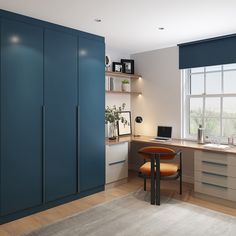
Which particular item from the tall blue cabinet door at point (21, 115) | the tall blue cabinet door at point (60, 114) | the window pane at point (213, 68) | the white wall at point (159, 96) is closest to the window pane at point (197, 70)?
the window pane at point (213, 68)

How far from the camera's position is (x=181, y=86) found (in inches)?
176

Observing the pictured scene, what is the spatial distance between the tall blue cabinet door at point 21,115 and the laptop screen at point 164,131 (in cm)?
226

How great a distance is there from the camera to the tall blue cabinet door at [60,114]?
3223 millimetres

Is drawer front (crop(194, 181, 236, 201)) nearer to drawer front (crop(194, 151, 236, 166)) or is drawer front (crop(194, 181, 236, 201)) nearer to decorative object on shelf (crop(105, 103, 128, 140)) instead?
drawer front (crop(194, 151, 236, 166))

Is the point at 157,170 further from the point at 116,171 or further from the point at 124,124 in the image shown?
the point at 124,124

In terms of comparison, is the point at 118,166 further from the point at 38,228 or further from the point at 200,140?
the point at 38,228

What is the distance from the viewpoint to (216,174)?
3.46 metres

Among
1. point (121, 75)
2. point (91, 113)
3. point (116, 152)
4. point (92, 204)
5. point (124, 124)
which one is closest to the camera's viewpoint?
point (92, 204)

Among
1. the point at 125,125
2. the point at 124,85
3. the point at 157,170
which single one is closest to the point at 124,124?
the point at 125,125

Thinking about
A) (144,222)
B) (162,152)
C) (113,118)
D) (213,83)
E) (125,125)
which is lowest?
(144,222)

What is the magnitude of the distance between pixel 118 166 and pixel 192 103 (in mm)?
1740

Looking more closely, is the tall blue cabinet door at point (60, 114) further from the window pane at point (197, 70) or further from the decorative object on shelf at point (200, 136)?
the window pane at point (197, 70)

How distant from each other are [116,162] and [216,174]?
1571mm

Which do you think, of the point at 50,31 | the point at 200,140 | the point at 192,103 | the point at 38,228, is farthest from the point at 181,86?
the point at 38,228
